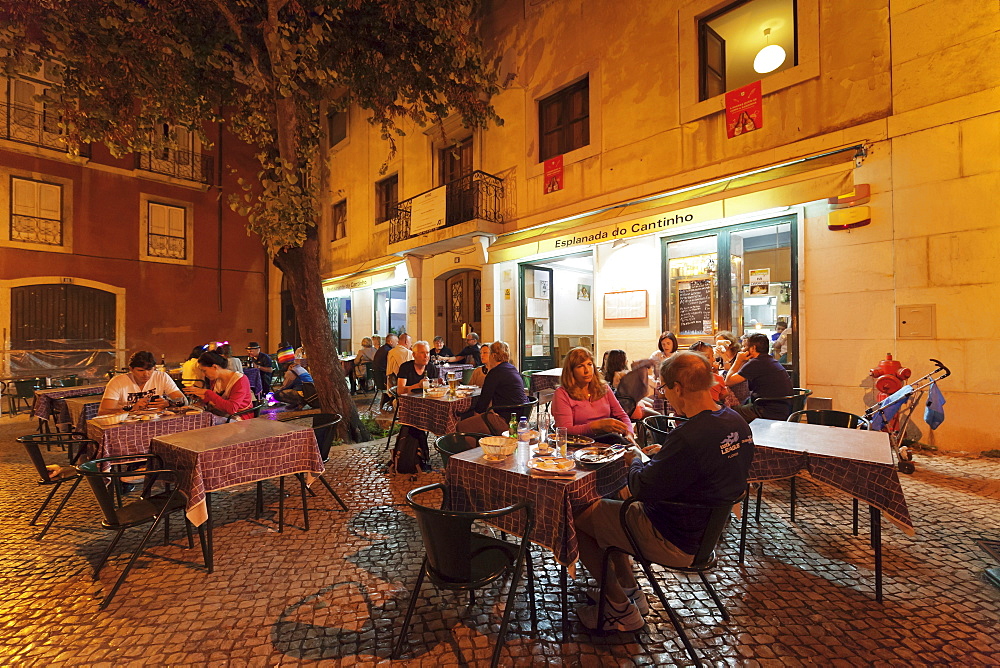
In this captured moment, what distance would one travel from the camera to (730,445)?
85.7 inches

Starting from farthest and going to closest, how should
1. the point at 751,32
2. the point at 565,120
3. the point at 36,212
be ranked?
the point at 36,212
the point at 565,120
the point at 751,32

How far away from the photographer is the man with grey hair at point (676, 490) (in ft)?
7.03

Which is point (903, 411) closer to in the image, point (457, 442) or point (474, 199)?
point (457, 442)

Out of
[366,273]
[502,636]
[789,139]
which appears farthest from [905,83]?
[366,273]

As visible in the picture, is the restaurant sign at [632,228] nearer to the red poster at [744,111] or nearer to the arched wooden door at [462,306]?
the red poster at [744,111]

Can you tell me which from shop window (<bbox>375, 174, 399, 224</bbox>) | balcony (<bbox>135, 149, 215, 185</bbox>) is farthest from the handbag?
balcony (<bbox>135, 149, 215, 185</bbox>)

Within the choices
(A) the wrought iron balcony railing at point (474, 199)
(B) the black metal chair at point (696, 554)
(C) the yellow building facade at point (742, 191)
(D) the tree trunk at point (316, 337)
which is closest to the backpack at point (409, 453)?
(D) the tree trunk at point (316, 337)

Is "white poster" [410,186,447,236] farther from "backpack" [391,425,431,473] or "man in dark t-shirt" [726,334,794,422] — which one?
"man in dark t-shirt" [726,334,794,422]

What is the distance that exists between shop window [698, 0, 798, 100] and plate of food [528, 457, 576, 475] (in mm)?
7816

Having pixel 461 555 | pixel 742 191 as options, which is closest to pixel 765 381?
pixel 742 191

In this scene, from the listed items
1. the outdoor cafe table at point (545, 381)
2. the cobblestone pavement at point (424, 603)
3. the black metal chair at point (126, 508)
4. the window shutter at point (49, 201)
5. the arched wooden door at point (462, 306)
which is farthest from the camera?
the window shutter at point (49, 201)

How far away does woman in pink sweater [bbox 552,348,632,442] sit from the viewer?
350cm

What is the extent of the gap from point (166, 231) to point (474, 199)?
12385 millimetres

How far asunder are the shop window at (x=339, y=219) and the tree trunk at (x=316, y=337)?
34.8ft
